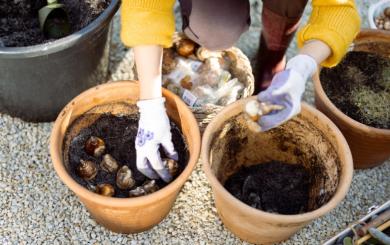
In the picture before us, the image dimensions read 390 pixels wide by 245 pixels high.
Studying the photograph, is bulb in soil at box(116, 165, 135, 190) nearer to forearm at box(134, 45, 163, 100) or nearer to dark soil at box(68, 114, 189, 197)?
dark soil at box(68, 114, 189, 197)

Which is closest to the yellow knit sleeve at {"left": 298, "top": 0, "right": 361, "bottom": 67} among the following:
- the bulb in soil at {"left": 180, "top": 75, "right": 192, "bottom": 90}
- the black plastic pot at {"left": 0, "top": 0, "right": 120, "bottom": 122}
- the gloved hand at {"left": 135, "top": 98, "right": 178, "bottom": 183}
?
the gloved hand at {"left": 135, "top": 98, "right": 178, "bottom": 183}

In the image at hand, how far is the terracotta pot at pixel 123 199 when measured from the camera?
1.33 metres

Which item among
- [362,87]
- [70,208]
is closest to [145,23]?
[70,208]

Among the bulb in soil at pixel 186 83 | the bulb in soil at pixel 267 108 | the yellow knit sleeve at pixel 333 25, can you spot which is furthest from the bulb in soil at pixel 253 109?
the bulb in soil at pixel 186 83

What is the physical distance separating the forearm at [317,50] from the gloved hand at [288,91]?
0.10 ft

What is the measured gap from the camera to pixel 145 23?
1.25 m

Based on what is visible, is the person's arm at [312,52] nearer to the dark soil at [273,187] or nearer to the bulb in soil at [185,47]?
the dark soil at [273,187]

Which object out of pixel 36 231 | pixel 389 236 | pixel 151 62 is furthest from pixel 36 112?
pixel 389 236

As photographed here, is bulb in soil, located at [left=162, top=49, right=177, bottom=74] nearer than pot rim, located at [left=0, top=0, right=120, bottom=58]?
No

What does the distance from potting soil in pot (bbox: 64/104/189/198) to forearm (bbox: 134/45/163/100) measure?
0.22 metres

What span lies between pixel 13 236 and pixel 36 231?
0.07 metres

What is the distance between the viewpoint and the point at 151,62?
1.32m

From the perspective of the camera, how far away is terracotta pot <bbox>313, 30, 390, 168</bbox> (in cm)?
158

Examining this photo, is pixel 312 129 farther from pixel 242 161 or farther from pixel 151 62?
pixel 151 62
